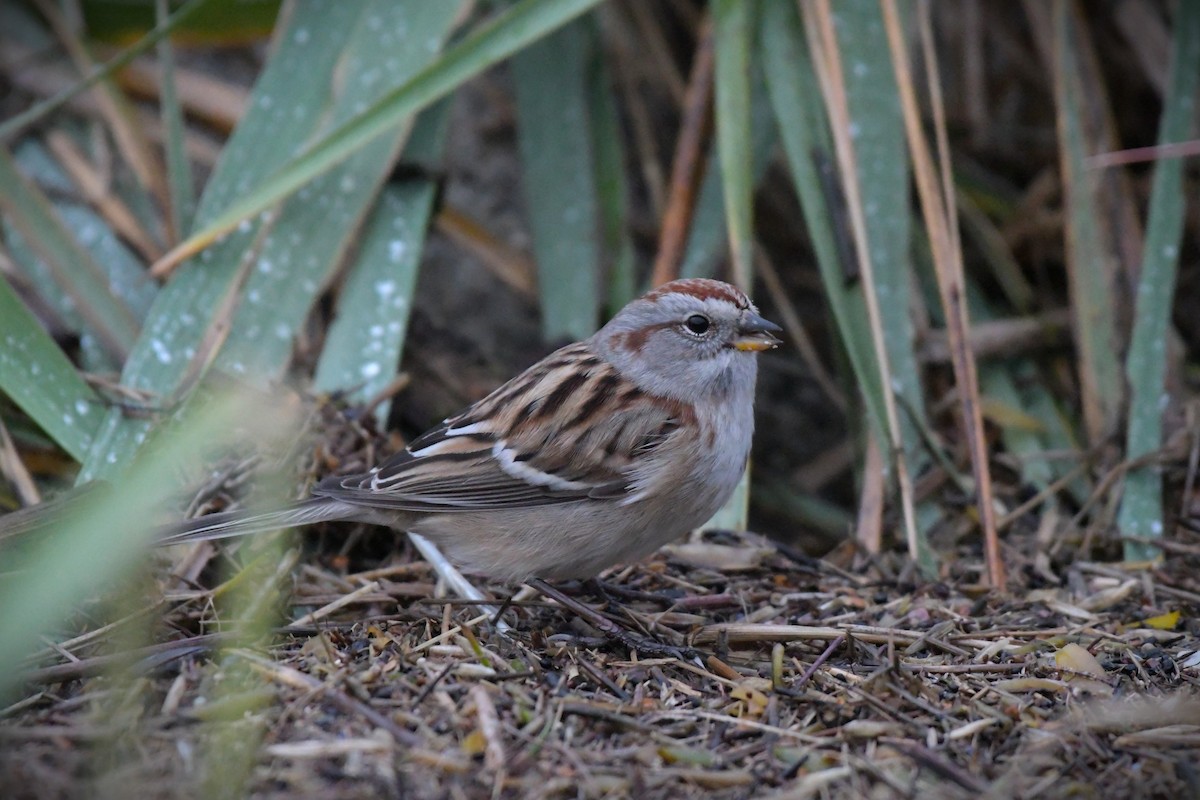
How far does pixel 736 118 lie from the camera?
4.09 metres

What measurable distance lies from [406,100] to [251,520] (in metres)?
1.57

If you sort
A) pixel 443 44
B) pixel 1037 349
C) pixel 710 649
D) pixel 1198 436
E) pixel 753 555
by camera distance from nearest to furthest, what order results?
pixel 710 649 < pixel 753 555 < pixel 1198 436 < pixel 443 44 < pixel 1037 349

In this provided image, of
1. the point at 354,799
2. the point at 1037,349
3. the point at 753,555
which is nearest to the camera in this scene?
the point at 354,799

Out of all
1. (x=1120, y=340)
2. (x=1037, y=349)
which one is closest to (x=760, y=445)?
(x=1037, y=349)

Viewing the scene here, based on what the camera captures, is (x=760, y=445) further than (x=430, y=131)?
Yes

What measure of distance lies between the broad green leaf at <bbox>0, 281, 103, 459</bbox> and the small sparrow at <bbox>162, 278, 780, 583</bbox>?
2.47 ft

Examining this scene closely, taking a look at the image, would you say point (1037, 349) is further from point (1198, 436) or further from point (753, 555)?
point (753, 555)

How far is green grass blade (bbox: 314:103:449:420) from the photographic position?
158 inches

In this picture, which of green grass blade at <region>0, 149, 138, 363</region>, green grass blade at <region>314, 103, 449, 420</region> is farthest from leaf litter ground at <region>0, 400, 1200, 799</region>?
green grass blade at <region>0, 149, 138, 363</region>

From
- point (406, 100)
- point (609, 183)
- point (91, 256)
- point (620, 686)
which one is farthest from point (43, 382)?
point (609, 183)

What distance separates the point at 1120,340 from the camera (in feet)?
14.5

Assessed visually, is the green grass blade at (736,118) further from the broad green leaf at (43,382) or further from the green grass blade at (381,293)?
the broad green leaf at (43,382)

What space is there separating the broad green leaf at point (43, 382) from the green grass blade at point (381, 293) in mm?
742

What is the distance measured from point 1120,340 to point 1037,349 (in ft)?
1.22
